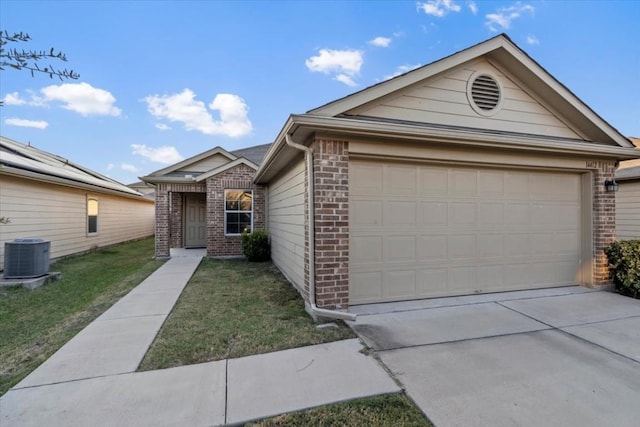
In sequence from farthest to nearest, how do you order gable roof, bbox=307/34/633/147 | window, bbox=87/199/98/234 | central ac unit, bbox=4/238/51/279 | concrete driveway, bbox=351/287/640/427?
window, bbox=87/199/98/234, central ac unit, bbox=4/238/51/279, gable roof, bbox=307/34/633/147, concrete driveway, bbox=351/287/640/427

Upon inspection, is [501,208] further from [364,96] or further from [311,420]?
[311,420]

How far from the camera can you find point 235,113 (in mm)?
23781

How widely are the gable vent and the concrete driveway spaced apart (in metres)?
3.36

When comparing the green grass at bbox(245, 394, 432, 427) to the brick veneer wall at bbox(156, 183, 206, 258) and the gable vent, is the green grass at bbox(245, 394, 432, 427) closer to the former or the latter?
the gable vent

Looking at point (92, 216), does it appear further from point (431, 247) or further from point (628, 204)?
point (628, 204)

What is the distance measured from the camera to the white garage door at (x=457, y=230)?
477 cm

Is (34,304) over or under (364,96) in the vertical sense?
under

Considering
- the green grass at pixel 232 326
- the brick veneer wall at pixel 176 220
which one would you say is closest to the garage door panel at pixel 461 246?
the green grass at pixel 232 326

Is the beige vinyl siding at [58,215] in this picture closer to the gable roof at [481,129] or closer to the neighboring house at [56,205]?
the neighboring house at [56,205]

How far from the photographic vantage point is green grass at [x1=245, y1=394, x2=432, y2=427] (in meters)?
2.18

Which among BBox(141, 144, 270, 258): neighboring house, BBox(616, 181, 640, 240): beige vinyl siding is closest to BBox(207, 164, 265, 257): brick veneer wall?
BBox(141, 144, 270, 258): neighboring house

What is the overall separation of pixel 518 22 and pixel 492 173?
24.7 ft

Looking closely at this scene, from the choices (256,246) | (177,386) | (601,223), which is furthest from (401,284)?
(256,246)

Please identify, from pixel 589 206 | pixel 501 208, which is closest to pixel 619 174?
pixel 589 206
